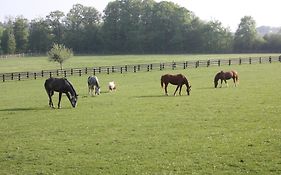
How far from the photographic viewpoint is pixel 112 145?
12.9 meters

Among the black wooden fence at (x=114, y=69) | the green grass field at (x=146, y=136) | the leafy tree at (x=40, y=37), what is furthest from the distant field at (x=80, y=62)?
the green grass field at (x=146, y=136)

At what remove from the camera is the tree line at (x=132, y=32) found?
376ft

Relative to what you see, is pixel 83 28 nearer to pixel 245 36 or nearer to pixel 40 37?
pixel 40 37

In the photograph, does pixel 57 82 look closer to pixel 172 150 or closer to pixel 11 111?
pixel 11 111

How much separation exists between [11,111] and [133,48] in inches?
4127

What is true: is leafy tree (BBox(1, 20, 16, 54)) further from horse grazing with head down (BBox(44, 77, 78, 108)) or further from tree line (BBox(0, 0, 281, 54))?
horse grazing with head down (BBox(44, 77, 78, 108))

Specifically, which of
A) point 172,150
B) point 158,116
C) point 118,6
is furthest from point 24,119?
point 118,6

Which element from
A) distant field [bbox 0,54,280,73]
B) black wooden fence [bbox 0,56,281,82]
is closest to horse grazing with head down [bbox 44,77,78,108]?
black wooden fence [bbox 0,56,281,82]

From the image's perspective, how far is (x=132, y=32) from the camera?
12500 centimetres

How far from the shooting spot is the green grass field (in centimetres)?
1074

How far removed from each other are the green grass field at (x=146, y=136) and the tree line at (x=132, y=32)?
306ft

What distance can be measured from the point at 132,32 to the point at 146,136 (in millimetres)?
112589

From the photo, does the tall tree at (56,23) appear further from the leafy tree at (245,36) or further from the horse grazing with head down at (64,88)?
the horse grazing with head down at (64,88)

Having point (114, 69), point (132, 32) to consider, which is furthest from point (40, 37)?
point (114, 69)
